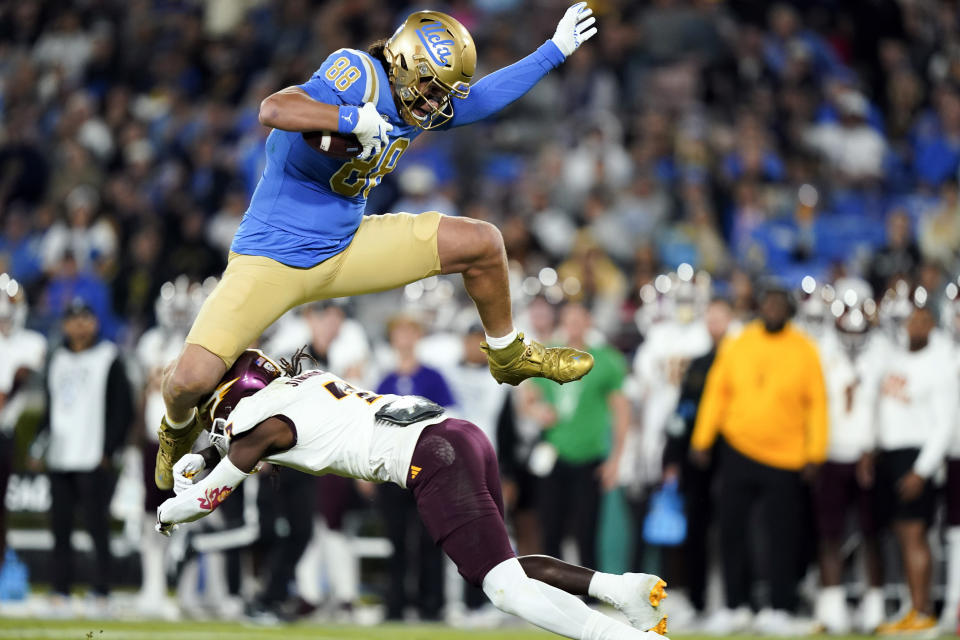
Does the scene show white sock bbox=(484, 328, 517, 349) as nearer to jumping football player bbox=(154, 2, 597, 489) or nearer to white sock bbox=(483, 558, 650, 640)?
jumping football player bbox=(154, 2, 597, 489)

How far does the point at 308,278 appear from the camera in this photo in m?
6.97

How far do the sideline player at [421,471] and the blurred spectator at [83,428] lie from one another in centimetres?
555

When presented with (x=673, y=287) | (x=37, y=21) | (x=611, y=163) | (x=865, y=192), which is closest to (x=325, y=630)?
(x=673, y=287)

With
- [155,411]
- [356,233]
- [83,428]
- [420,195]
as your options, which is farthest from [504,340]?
[420,195]

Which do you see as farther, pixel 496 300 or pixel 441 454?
pixel 496 300

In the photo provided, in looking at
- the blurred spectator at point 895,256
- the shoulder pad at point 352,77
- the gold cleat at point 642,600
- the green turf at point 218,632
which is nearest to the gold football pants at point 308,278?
the shoulder pad at point 352,77

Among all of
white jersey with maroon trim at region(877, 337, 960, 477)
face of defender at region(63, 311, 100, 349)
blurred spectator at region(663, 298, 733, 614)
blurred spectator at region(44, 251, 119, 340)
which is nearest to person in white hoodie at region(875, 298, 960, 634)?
white jersey with maroon trim at region(877, 337, 960, 477)

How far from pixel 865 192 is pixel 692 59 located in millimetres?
2639

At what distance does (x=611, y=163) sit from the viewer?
1547cm

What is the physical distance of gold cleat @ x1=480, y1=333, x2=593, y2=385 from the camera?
23.9 ft

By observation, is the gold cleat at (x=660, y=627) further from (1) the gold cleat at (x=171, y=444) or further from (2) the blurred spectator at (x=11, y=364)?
(2) the blurred spectator at (x=11, y=364)

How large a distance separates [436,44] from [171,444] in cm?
235

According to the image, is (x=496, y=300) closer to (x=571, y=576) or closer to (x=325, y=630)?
(x=571, y=576)

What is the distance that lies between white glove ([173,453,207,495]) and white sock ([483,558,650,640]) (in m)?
1.40
